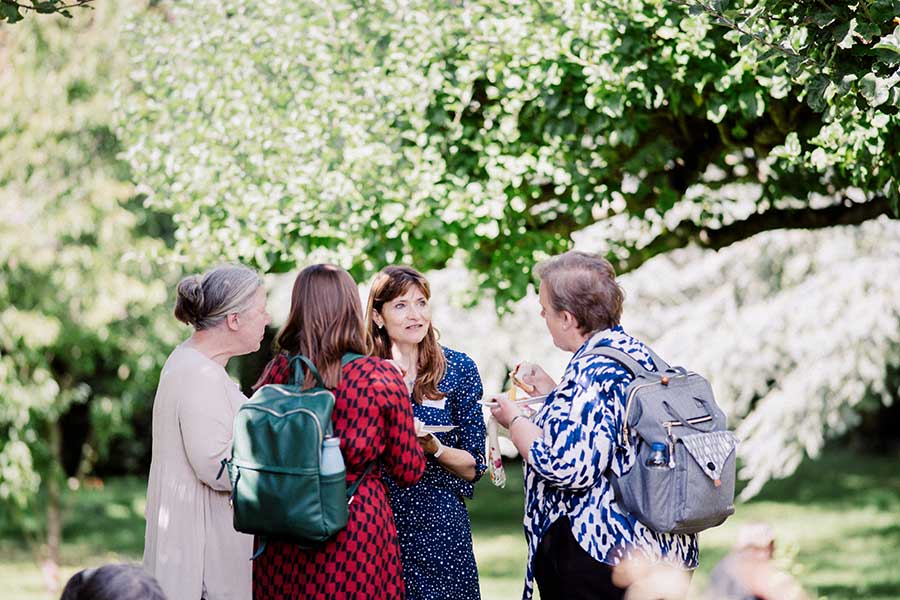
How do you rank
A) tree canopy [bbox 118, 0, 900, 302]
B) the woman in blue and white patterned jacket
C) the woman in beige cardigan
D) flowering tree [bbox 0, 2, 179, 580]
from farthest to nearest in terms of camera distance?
flowering tree [bbox 0, 2, 179, 580] → tree canopy [bbox 118, 0, 900, 302] → the woman in beige cardigan → the woman in blue and white patterned jacket

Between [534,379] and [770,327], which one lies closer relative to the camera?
[534,379]

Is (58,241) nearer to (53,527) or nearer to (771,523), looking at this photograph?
(53,527)

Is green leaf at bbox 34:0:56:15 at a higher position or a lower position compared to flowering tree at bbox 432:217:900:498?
higher

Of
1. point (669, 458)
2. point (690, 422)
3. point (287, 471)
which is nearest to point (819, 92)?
point (690, 422)

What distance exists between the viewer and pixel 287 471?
134 inches

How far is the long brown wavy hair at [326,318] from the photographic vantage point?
3.52m

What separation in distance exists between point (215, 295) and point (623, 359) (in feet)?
4.11

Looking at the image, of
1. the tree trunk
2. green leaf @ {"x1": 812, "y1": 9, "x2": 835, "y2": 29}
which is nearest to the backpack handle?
green leaf @ {"x1": 812, "y1": 9, "x2": 835, "y2": 29}

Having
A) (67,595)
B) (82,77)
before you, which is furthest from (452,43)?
(82,77)

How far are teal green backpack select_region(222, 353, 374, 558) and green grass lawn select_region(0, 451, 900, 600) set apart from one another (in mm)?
7033

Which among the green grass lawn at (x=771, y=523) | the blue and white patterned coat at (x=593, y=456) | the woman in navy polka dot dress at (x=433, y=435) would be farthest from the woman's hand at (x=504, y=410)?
the green grass lawn at (x=771, y=523)

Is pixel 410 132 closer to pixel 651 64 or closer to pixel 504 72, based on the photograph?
pixel 504 72

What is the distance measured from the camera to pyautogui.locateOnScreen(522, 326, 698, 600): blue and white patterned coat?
3.49 m

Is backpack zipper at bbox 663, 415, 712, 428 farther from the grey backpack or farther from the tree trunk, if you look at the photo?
the tree trunk
